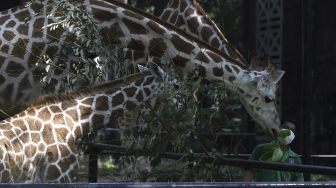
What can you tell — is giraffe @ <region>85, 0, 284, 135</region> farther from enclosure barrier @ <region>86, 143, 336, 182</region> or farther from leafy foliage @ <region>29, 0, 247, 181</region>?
enclosure barrier @ <region>86, 143, 336, 182</region>

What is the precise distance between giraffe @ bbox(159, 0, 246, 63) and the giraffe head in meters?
0.78

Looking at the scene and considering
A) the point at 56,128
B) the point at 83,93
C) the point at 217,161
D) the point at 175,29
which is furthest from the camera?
the point at 175,29

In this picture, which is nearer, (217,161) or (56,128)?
(217,161)

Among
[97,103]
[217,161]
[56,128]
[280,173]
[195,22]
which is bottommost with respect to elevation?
[280,173]

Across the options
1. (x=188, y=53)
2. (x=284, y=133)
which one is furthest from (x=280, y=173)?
(x=188, y=53)

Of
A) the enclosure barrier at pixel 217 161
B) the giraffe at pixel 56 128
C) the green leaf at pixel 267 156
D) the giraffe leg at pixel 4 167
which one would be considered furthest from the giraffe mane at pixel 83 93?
the green leaf at pixel 267 156

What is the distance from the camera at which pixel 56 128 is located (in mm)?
5211

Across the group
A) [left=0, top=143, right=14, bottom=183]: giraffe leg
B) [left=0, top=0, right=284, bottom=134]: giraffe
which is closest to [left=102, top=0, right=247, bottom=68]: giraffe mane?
[left=0, top=0, right=284, bottom=134]: giraffe

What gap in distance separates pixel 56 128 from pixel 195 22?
3.37 metres

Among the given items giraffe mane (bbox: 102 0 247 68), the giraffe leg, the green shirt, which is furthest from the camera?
giraffe mane (bbox: 102 0 247 68)

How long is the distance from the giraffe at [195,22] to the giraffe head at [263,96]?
777 millimetres

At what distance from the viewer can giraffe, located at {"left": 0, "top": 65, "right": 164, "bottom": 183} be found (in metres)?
4.86

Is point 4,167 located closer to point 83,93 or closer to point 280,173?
point 83,93

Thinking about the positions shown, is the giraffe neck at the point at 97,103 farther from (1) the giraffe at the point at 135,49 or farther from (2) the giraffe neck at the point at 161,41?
(2) the giraffe neck at the point at 161,41
